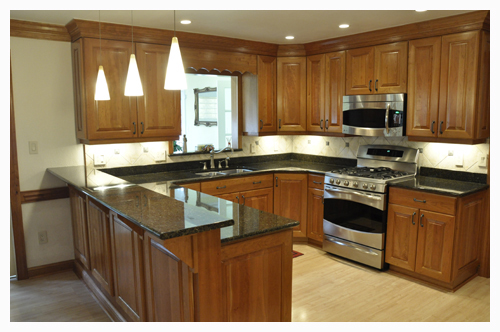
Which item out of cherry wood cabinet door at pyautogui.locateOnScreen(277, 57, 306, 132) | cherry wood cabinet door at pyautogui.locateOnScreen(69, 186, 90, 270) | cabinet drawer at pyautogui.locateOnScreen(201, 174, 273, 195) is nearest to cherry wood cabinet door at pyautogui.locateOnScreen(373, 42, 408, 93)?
cherry wood cabinet door at pyautogui.locateOnScreen(277, 57, 306, 132)

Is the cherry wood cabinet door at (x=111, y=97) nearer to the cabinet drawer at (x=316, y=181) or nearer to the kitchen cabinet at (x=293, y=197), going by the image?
the kitchen cabinet at (x=293, y=197)

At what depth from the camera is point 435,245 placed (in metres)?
3.56

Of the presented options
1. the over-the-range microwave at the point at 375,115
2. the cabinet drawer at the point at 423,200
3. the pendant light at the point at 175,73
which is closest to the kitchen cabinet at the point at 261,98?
the over-the-range microwave at the point at 375,115

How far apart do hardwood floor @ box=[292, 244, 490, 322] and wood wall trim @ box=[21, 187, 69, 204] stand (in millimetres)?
2444

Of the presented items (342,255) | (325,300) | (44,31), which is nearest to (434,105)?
(342,255)

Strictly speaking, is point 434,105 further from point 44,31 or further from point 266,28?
point 44,31

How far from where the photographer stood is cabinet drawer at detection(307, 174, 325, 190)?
14.6ft

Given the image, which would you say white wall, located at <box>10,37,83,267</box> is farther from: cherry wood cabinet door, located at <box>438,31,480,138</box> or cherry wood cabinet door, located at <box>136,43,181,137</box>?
cherry wood cabinet door, located at <box>438,31,480,138</box>

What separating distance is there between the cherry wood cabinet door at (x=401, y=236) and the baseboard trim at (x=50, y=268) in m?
3.17

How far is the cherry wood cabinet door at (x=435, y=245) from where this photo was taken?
347cm

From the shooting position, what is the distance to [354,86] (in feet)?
14.4

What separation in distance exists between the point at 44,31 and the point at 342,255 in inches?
144

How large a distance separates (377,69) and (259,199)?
1898 mm

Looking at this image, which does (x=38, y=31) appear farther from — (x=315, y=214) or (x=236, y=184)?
(x=315, y=214)
